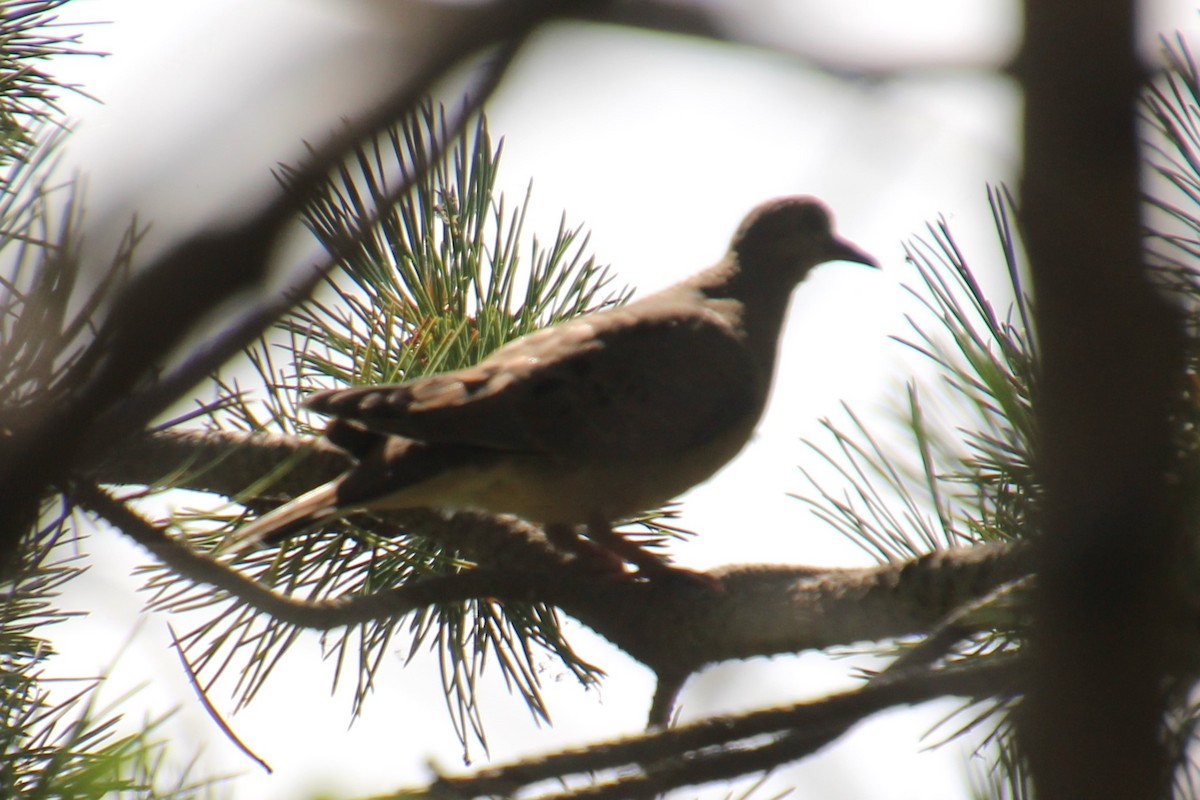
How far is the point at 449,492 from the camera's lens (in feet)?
10.9

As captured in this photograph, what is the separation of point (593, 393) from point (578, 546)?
0.50m

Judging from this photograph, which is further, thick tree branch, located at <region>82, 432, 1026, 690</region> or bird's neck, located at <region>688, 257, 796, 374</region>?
bird's neck, located at <region>688, 257, 796, 374</region>

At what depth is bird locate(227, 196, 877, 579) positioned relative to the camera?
3070mm

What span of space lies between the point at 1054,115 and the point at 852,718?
30.9 inches

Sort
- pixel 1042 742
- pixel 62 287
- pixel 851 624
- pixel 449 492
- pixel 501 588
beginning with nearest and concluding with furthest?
pixel 1042 742 → pixel 62 287 → pixel 851 624 → pixel 501 588 → pixel 449 492

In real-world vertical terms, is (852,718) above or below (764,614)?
below

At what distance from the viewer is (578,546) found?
371 centimetres

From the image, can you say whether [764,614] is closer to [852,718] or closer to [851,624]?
[851,624]

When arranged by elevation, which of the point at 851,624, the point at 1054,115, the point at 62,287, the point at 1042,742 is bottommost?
the point at 1042,742

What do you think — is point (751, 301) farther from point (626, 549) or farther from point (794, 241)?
point (626, 549)

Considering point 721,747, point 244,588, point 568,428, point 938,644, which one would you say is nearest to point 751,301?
point 568,428

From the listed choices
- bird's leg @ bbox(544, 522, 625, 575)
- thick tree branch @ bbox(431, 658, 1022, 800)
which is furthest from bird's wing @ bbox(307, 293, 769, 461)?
thick tree branch @ bbox(431, 658, 1022, 800)

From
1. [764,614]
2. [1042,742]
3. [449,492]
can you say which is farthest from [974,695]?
[449,492]

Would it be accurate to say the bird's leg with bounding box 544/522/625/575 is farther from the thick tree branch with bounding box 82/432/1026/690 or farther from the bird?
the thick tree branch with bounding box 82/432/1026/690
